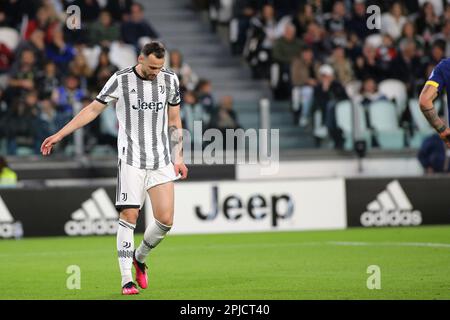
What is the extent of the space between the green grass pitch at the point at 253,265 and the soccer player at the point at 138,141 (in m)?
0.67

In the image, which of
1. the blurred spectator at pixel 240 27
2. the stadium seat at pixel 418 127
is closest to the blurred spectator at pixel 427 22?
the blurred spectator at pixel 240 27

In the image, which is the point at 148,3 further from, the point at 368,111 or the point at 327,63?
the point at 368,111

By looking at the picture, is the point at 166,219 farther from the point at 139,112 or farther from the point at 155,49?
the point at 155,49

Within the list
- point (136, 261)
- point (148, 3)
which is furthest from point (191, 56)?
point (136, 261)

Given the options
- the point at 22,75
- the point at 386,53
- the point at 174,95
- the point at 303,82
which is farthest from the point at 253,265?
the point at 386,53

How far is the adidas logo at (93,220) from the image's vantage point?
19.5 m

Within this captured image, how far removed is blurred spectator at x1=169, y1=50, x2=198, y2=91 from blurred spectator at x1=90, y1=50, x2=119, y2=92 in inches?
41.5

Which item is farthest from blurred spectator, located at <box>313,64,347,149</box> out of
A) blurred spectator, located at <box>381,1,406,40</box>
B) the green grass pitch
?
blurred spectator, located at <box>381,1,406,40</box>

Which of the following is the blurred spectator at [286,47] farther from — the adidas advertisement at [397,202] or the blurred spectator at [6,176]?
the blurred spectator at [6,176]

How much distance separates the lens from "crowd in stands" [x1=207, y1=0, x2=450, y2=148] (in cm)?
2188

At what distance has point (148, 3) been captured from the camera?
25.7m

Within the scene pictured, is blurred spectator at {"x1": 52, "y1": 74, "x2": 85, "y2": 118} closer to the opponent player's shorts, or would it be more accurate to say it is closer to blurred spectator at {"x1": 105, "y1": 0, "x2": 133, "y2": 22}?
blurred spectator at {"x1": 105, "y1": 0, "x2": 133, "y2": 22}
